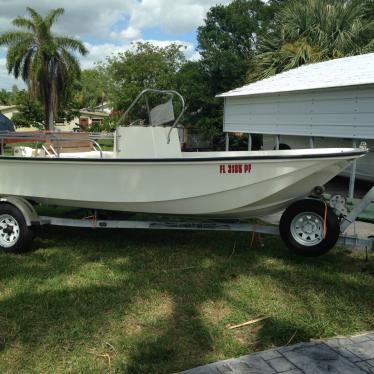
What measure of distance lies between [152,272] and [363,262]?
2.65 m

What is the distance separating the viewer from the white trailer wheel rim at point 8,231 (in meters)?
5.85

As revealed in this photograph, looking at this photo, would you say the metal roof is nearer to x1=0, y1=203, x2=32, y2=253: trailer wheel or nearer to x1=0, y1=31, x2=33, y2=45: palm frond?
x1=0, y1=203, x2=32, y2=253: trailer wheel

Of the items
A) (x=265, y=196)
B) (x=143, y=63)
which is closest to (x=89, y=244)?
(x=265, y=196)

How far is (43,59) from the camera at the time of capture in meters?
34.0

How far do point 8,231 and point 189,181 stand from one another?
2574 millimetres

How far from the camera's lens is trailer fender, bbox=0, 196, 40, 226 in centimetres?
575

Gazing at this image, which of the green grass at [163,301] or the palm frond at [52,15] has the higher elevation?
the palm frond at [52,15]

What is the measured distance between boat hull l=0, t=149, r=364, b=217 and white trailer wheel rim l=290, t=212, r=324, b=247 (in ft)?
0.99

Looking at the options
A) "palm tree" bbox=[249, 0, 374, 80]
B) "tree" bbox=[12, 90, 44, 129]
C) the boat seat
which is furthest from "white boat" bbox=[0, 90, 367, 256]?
"tree" bbox=[12, 90, 44, 129]

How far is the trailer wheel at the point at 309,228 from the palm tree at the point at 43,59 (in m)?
30.5

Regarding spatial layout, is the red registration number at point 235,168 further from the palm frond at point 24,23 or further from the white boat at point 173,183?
the palm frond at point 24,23

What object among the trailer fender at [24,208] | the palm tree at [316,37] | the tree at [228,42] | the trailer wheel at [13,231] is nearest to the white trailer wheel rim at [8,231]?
the trailer wheel at [13,231]

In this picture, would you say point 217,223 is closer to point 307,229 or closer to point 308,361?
point 307,229

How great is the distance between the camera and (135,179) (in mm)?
5426
